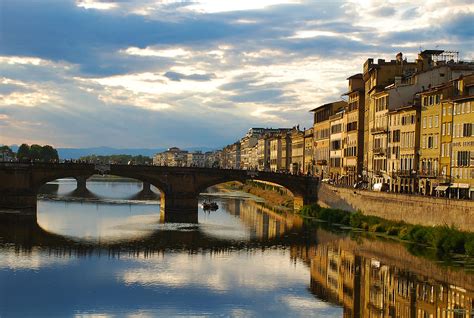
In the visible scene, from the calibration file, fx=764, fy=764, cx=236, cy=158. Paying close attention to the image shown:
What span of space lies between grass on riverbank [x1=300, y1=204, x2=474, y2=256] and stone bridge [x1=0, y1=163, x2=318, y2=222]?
380 inches

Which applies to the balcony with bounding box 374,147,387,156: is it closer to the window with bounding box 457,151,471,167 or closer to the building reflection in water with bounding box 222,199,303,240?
the building reflection in water with bounding box 222,199,303,240

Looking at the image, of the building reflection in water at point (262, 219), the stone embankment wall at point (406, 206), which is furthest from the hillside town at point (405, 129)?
the building reflection in water at point (262, 219)

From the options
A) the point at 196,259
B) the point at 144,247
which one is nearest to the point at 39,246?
the point at 144,247

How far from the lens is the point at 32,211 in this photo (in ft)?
233

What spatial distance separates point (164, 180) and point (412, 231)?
32.4 metres

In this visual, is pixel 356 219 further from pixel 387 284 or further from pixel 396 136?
pixel 387 284

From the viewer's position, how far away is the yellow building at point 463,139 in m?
52.5

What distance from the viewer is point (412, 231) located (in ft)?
165

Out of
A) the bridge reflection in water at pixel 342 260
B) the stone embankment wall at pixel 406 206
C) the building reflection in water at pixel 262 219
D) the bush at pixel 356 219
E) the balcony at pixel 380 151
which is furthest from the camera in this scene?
the balcony at pixel 380 151

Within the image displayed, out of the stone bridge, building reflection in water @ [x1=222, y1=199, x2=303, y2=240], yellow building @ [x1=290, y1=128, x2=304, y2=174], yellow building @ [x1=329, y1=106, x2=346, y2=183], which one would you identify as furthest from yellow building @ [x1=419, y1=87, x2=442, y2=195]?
yellow building @ [x1=290, y1=128, x2=304, y2=174]

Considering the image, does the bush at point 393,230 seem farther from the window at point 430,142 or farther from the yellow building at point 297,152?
the yellow building at point 297,152

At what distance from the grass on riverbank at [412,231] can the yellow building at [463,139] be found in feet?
16.0

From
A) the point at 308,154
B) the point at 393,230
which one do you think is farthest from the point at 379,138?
the point at 308,154

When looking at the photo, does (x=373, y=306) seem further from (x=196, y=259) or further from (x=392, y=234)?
(x=392, y=234)
